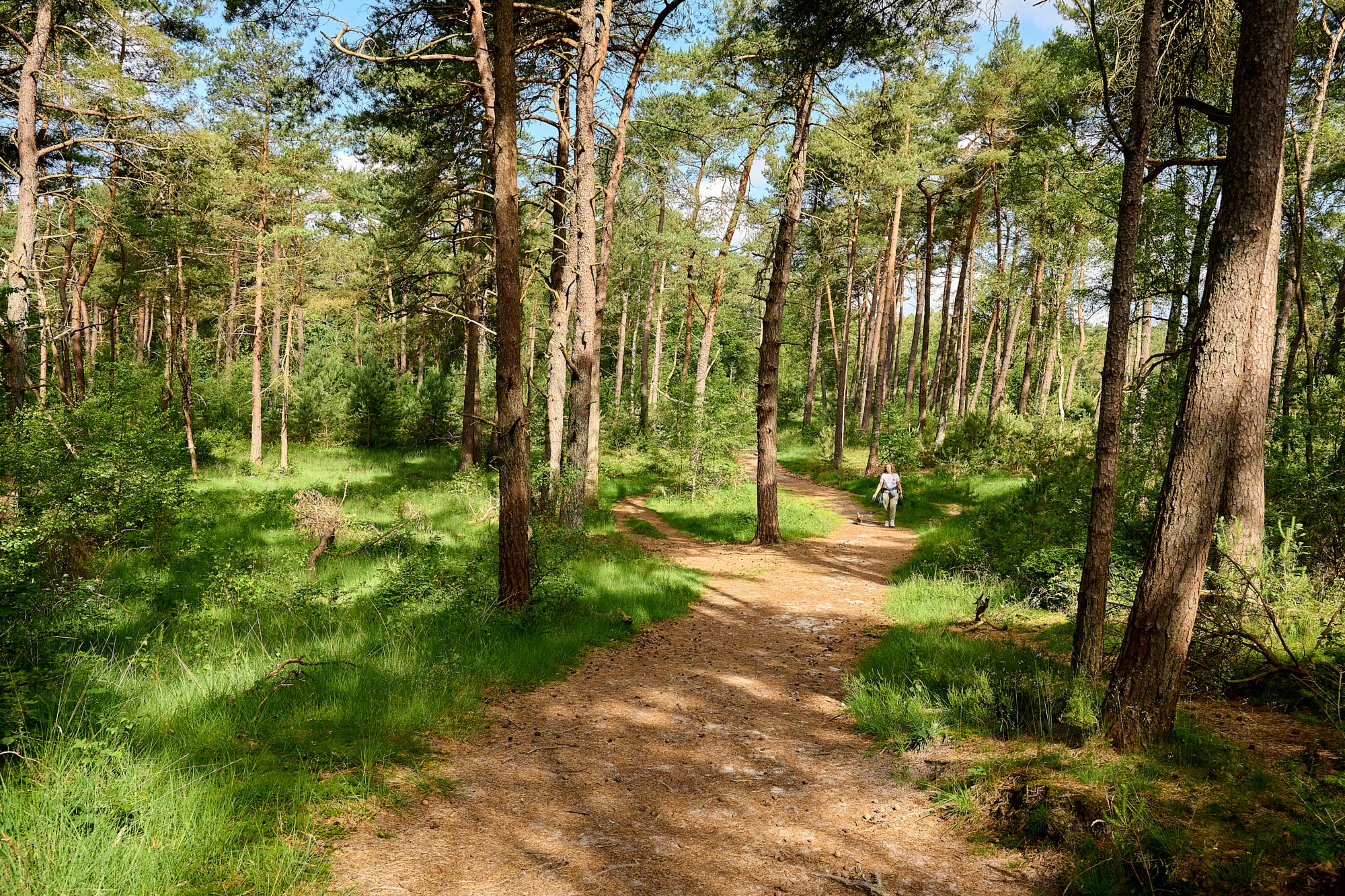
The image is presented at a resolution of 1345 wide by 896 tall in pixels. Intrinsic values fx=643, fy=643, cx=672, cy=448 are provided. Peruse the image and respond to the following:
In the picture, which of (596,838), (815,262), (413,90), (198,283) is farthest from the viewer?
(815,262)

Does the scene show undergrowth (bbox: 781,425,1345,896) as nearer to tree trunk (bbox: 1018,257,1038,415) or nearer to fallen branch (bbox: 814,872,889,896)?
fallen branch (bbox: 814,872,889,896)

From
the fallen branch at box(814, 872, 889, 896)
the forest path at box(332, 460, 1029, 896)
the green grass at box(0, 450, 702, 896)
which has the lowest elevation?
the forest path at box(332, 460, 1029, 896)

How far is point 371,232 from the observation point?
24.4 meters

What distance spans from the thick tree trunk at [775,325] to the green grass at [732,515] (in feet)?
3.08

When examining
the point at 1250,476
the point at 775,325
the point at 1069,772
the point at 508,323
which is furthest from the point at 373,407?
the point at 1069,772

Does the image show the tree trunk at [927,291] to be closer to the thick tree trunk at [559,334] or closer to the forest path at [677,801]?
the thick tree trunk at [559,334]

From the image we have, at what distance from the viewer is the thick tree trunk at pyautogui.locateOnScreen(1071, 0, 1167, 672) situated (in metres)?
4.61

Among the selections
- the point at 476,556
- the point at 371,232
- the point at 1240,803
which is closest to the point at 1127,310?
the point at 1240,803

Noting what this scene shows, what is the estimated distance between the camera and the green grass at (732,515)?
44.5 feet

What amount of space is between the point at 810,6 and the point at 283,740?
8.22m

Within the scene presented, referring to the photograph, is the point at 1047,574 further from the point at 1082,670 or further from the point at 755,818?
the point at 755,818

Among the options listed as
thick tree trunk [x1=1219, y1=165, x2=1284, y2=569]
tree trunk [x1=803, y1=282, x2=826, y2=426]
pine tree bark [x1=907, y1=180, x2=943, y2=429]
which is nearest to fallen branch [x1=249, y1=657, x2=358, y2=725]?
thick tree trunk [x1=1219, y1=165, x2=1284, y2=569]

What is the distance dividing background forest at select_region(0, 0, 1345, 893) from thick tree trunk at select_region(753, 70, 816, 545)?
3.4 inches

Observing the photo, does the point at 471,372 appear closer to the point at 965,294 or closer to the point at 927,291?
the point at 927,291
